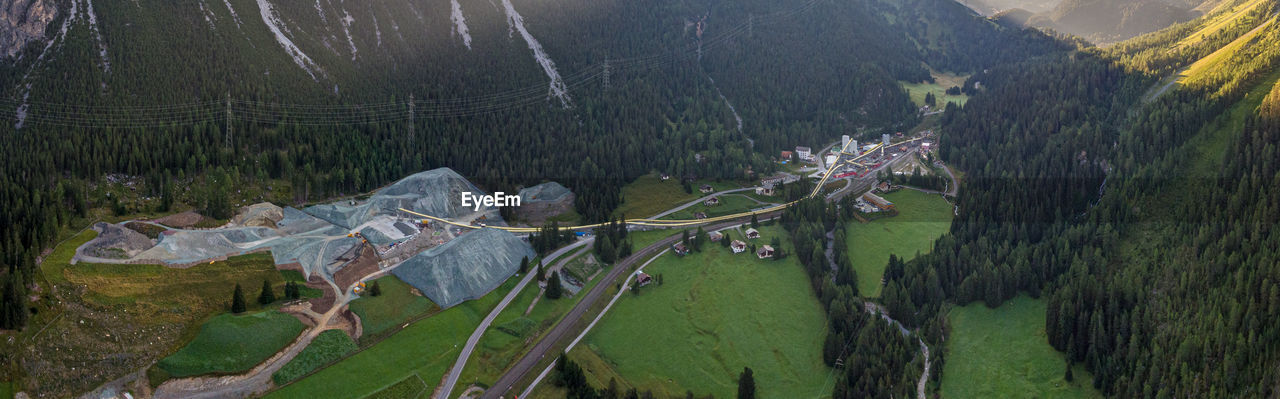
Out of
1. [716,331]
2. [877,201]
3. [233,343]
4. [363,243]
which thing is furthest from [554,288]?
[877,201]

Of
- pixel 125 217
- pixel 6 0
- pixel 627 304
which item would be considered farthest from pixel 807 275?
pixel 6 0

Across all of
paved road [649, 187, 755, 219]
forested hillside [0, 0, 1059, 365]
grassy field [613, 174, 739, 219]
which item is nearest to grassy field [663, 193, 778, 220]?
paved road [649, 187, 755, 219]

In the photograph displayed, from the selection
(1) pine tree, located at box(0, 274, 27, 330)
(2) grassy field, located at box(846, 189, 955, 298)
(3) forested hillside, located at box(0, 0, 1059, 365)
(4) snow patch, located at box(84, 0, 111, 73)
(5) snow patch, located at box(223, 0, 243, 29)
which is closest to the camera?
(1) pine tree, located at box(0, 274, 27, 330)

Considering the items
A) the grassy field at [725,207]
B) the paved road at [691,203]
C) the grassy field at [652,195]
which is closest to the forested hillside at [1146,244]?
the grassy field at [725,207]

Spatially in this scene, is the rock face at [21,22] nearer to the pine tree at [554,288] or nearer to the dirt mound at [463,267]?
the dirt mound at [463,267]

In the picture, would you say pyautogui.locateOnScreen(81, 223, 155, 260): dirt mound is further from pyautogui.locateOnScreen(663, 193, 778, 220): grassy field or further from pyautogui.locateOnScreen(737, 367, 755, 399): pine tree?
pyautogui.locateOnScreen(663, 193, 778, 220): grassy field

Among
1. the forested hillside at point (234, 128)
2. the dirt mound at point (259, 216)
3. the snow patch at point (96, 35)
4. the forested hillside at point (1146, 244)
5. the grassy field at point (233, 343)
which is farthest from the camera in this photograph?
the snow patch at point (96, 35)
